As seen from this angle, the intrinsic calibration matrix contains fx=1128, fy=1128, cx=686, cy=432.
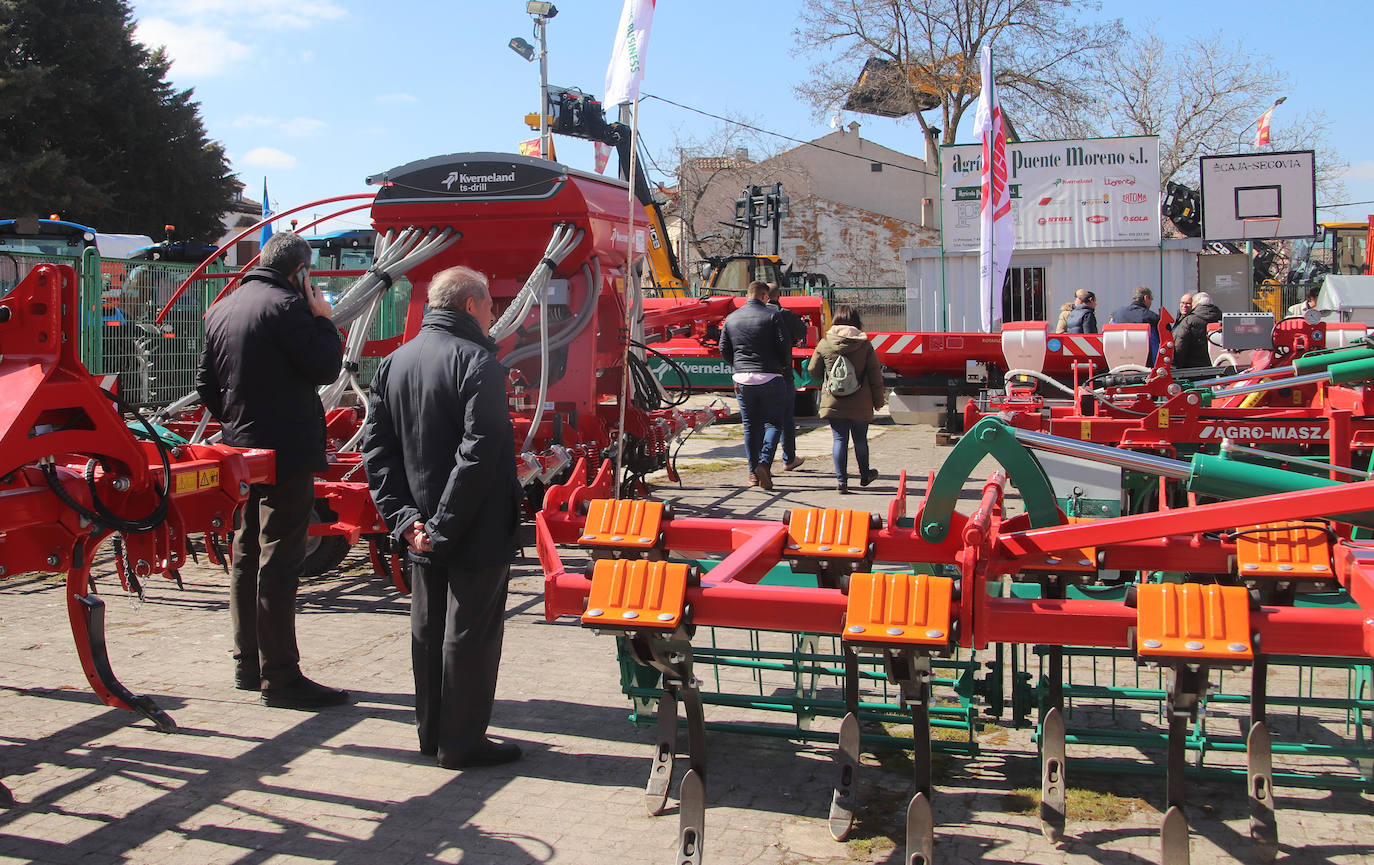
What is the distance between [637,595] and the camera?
3.29 m

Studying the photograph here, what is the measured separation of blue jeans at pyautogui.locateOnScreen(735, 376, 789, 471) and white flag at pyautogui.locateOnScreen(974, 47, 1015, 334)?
347cm

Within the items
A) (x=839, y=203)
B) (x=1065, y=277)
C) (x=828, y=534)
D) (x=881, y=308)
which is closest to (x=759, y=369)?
(x=828, y=534)

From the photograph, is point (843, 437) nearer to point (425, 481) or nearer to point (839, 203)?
point (425, 481)

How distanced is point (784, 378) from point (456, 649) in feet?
22.6

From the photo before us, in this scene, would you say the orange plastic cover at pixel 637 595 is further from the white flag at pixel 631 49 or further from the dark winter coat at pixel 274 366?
the white flag at pixel 631 49

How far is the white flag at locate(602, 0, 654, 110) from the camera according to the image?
25.1 ft

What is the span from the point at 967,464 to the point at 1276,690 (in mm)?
2208

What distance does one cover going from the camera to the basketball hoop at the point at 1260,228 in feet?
77.3

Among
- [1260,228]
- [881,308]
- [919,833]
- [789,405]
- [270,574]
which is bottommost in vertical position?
[919,833]

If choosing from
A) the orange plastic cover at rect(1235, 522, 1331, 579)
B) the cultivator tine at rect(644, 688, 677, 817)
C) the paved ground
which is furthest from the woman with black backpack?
the cultivator tine at rect(644, 688, 677, 817)

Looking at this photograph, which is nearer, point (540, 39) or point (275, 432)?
point (275, 432)

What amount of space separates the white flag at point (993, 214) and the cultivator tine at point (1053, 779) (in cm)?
955

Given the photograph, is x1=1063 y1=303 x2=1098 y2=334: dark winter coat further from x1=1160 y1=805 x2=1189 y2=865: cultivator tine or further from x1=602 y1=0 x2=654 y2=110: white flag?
x1=1160 y1=805 x2=1189 y2=865: cultivator tine

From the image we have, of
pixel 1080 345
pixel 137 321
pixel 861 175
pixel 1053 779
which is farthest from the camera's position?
pixel 861 175
